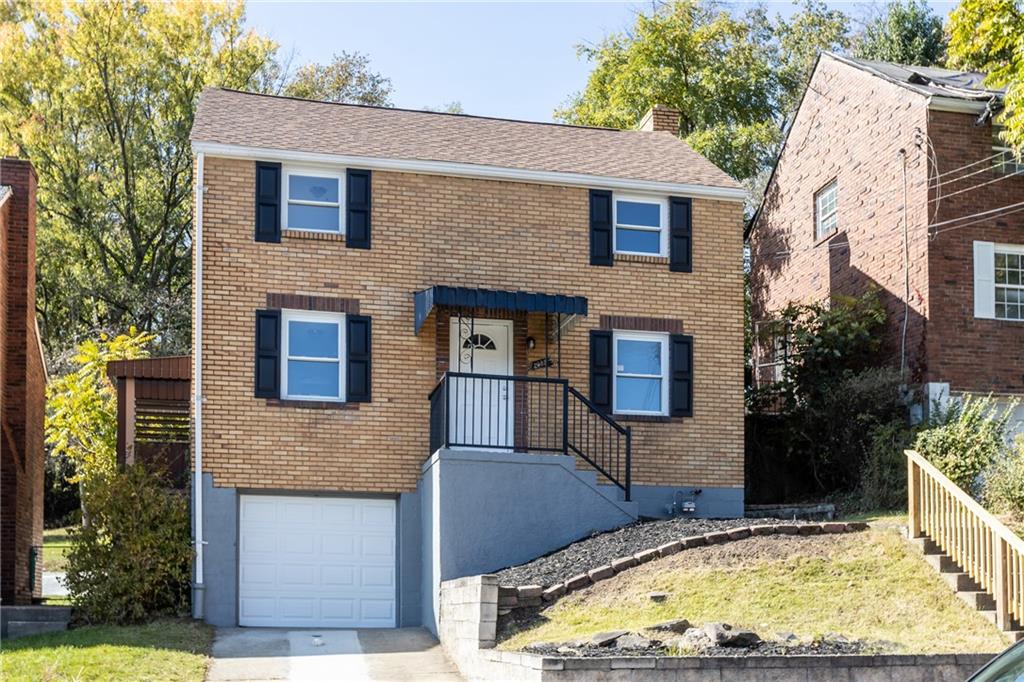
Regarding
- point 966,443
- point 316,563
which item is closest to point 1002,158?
point 966,443

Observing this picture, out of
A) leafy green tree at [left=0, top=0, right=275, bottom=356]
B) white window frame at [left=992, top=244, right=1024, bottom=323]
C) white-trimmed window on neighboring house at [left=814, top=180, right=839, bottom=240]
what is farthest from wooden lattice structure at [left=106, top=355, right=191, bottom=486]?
leafy green tree at [left=0, top=0, right=275, bottom=356]

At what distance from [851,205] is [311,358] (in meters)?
11.9

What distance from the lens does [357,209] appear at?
68.0ft

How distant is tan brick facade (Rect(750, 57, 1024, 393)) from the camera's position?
2348 cm

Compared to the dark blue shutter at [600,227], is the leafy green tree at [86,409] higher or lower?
lower

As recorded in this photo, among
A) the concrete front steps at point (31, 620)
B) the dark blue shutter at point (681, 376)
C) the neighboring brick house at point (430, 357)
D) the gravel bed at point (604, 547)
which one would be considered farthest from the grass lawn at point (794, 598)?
the concrete front steps at point (31, 620)

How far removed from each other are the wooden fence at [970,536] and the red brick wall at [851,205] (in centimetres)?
739

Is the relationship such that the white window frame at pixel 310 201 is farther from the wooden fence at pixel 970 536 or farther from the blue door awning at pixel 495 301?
the wooden fence at pixel 970 536

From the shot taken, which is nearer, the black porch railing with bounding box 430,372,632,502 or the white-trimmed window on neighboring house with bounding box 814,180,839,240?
the black porch railing with bounding box 430,372,632,502

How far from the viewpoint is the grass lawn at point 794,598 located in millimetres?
14094

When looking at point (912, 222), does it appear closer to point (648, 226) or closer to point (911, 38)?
point (648, 226)

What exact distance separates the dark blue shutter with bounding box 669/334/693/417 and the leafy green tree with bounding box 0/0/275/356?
60.3 feet

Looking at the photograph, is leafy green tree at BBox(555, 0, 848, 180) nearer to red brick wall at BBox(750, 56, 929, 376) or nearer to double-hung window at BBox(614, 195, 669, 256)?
red brick wall at BBox(750, 56, 929, 376)

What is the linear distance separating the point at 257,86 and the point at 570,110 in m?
9.14
